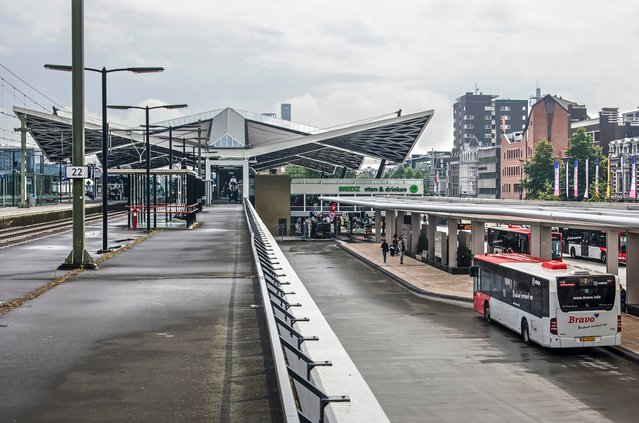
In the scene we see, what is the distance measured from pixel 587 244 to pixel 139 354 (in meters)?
61.1

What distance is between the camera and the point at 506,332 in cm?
3228

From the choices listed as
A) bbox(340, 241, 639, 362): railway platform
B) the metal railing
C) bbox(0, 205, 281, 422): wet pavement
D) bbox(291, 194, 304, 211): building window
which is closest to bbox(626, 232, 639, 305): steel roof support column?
bbox(340, 241, 639, 362): railway platform

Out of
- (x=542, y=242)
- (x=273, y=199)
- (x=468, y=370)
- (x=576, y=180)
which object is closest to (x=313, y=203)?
(x=273, y=199)

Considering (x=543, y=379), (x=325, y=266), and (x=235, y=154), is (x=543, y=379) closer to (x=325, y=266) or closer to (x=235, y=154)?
(x=325, y=266)

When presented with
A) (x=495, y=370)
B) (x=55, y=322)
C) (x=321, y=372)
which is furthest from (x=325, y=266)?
(x=321, y=372)

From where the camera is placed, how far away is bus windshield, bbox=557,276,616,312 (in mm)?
27062

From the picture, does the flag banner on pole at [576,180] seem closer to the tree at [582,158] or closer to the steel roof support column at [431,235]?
the tree at [582,158]

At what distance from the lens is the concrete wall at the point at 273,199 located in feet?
340

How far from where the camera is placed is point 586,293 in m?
27.2

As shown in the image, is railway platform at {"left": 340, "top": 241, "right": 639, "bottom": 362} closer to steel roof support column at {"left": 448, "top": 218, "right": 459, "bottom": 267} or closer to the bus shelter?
steel roof support column at {"left": 448, "top": 218, "right": 459, "bottom": 267}

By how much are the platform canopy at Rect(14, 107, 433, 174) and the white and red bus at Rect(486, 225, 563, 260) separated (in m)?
46.4

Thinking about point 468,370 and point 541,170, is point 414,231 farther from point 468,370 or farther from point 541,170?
point 541,170

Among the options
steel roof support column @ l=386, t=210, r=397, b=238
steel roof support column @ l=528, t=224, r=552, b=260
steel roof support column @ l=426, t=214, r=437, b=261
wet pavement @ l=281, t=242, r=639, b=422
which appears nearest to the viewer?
wet pavement @ l=281, t=242, r=639, b=422

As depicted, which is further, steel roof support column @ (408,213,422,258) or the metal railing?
steel roof support column @ (408,213,422,258)
